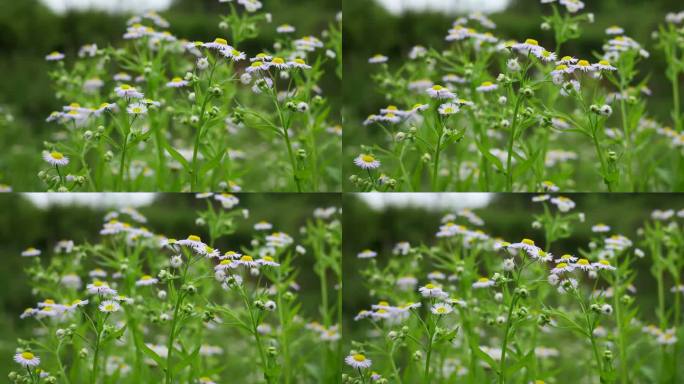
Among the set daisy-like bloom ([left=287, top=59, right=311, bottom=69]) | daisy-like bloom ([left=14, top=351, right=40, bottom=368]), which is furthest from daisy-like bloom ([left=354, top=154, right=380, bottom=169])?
daisy-like bloom ([left=14, top=351, right=40, bottom=368])

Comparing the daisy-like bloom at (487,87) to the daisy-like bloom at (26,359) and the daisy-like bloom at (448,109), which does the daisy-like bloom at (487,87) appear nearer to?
the daisy-like bloom at (448,109)

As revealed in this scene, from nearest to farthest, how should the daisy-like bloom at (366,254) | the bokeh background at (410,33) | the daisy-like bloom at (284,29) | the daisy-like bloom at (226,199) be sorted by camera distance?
the daisy-like bloom at (226,199) < the daisy-like bloom at (366,254) < the daisy-like bloom at (284,29) < the bokeh background at (410,33)

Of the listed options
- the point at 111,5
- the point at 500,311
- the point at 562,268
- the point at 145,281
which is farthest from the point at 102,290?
the point at 111,5

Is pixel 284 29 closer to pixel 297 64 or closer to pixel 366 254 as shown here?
pixel 297 64

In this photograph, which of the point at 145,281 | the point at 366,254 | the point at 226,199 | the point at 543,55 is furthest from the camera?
the point at 366,254

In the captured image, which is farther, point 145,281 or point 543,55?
point 145,281

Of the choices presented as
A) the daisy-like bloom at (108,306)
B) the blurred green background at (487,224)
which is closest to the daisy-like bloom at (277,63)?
the blurred green background at (487,224)

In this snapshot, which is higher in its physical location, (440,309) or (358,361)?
(440,309)
